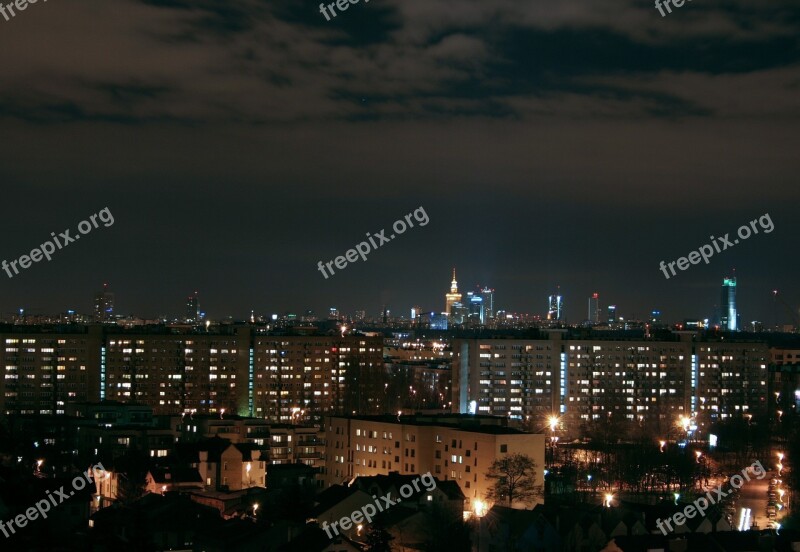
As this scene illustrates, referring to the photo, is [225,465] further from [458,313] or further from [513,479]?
[458,313]

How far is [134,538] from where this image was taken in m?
8.70

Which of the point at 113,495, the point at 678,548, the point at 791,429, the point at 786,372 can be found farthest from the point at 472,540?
the point at 786,372

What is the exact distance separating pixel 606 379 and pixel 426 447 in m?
15.1

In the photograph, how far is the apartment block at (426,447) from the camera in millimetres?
18734

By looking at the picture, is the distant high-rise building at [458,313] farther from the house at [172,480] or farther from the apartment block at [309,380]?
the house at [172,480]

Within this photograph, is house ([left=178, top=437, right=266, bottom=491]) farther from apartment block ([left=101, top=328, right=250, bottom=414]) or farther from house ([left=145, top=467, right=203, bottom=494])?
apartment block ([left=101, top=328, right=250, bottom=414])

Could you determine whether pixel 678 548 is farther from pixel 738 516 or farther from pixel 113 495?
pixel 113 495

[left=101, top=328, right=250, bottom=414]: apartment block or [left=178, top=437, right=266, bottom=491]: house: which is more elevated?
[left=101, top=328, right=250, bottom=414]: apartment block

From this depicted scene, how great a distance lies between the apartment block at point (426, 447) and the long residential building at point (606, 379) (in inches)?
410

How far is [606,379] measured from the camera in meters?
34.3

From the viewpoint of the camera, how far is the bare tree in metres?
17.5

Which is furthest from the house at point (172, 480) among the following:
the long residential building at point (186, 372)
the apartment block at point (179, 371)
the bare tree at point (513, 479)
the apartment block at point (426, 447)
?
the apartment block at point (179, 371)

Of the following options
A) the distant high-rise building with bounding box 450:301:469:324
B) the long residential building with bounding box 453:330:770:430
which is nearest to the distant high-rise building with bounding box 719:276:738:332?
the distant high-rise building with bounding box 450:301:469:324

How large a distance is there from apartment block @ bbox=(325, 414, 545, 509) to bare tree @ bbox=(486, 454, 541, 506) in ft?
0.80
